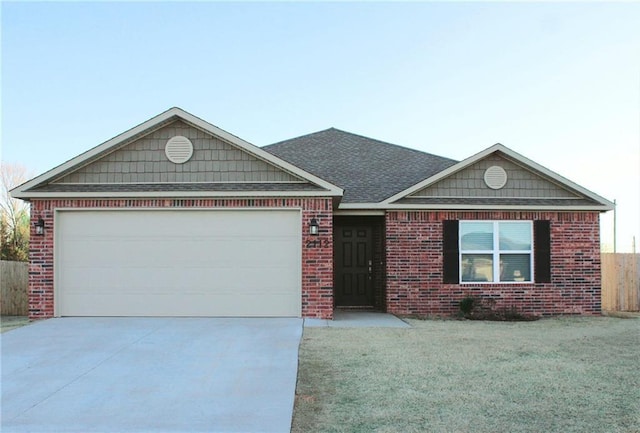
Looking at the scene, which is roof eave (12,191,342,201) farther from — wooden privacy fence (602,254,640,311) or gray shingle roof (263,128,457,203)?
wooden privacy fence (602,254,640,311)

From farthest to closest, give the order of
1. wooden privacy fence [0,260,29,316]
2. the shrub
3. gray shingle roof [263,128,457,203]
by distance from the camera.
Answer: wooden privacy fence [0,260,29,316] → gray shingle roof [263,128,457,203] → the shrub

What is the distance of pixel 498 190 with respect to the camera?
13.9 m

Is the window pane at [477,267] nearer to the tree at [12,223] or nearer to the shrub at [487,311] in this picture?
the shrub at [487,311]

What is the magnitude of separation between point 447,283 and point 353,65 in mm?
7897

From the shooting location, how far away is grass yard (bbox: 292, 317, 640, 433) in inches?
226

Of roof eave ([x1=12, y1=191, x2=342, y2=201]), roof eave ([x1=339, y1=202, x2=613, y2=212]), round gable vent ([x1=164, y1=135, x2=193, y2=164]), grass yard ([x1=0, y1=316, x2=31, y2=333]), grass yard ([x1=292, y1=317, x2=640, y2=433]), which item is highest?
round gable vent ([x1=164, y1=135, x2=193, y2=164])

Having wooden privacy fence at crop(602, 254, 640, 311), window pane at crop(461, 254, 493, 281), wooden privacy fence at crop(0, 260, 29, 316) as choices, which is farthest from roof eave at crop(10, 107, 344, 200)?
wooden privacy fence at crop(602, 254, 640, 311)

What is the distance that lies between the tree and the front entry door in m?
16.5

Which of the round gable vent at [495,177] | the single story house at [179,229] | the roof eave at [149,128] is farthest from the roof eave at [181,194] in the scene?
the round gable vent at [495,177]

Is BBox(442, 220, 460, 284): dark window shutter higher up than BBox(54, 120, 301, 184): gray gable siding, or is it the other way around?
BBox(54, 120, 301, 184): gray gable siding

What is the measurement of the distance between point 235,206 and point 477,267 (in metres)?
5.75

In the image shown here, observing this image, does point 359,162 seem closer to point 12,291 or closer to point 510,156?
point 510,156

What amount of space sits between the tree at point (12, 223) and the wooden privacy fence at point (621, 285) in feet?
73.7

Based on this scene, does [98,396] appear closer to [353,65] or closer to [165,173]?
[165,173]
